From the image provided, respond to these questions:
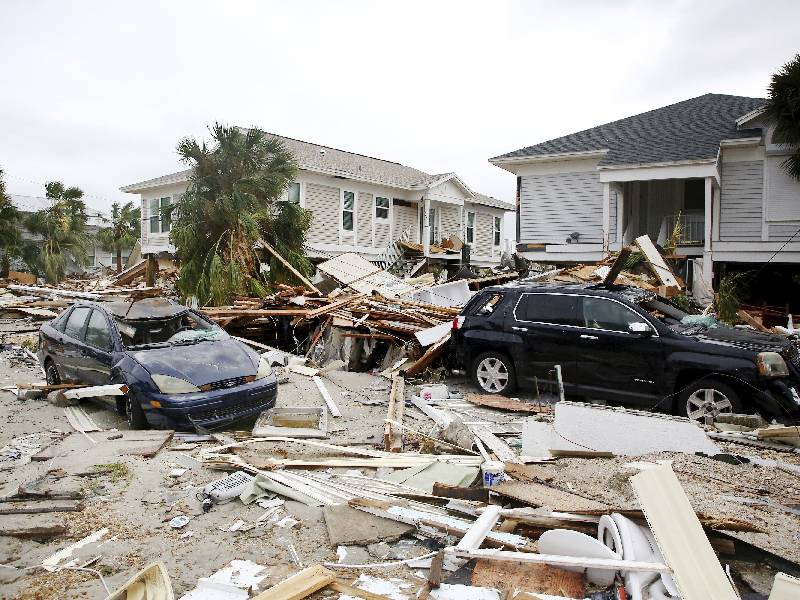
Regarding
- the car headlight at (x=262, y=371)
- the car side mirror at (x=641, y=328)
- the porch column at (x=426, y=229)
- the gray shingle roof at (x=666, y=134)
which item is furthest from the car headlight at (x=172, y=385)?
the porch column at (x=426, y=229)

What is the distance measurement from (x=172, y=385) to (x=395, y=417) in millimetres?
2811

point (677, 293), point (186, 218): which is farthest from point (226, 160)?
point (677, 293)

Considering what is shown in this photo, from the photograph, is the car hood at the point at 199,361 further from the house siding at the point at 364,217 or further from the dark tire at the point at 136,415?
the house siding at the point at 364,217

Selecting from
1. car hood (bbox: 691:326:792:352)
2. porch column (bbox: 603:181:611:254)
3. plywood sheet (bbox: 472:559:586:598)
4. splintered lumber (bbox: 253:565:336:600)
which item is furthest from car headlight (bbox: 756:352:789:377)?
porch column (bbox: 603:181:611:254)

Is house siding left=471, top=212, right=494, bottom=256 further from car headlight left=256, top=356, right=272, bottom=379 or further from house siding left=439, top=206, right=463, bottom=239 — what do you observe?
car headlight left=256, top=356, right=272, bottom=379

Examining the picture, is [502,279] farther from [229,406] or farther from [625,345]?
[229,406]

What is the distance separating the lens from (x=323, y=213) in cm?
2212

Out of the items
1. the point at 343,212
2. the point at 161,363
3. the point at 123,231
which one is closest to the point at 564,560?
the point at 161,363

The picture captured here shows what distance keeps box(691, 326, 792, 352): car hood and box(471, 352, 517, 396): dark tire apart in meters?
2.67

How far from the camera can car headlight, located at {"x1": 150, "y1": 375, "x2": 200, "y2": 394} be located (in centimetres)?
675

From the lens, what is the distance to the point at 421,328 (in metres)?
11.4

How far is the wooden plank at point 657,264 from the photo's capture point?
13234mm

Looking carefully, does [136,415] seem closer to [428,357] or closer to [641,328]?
[428,357]

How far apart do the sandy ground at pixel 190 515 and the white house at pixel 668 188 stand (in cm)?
1220
